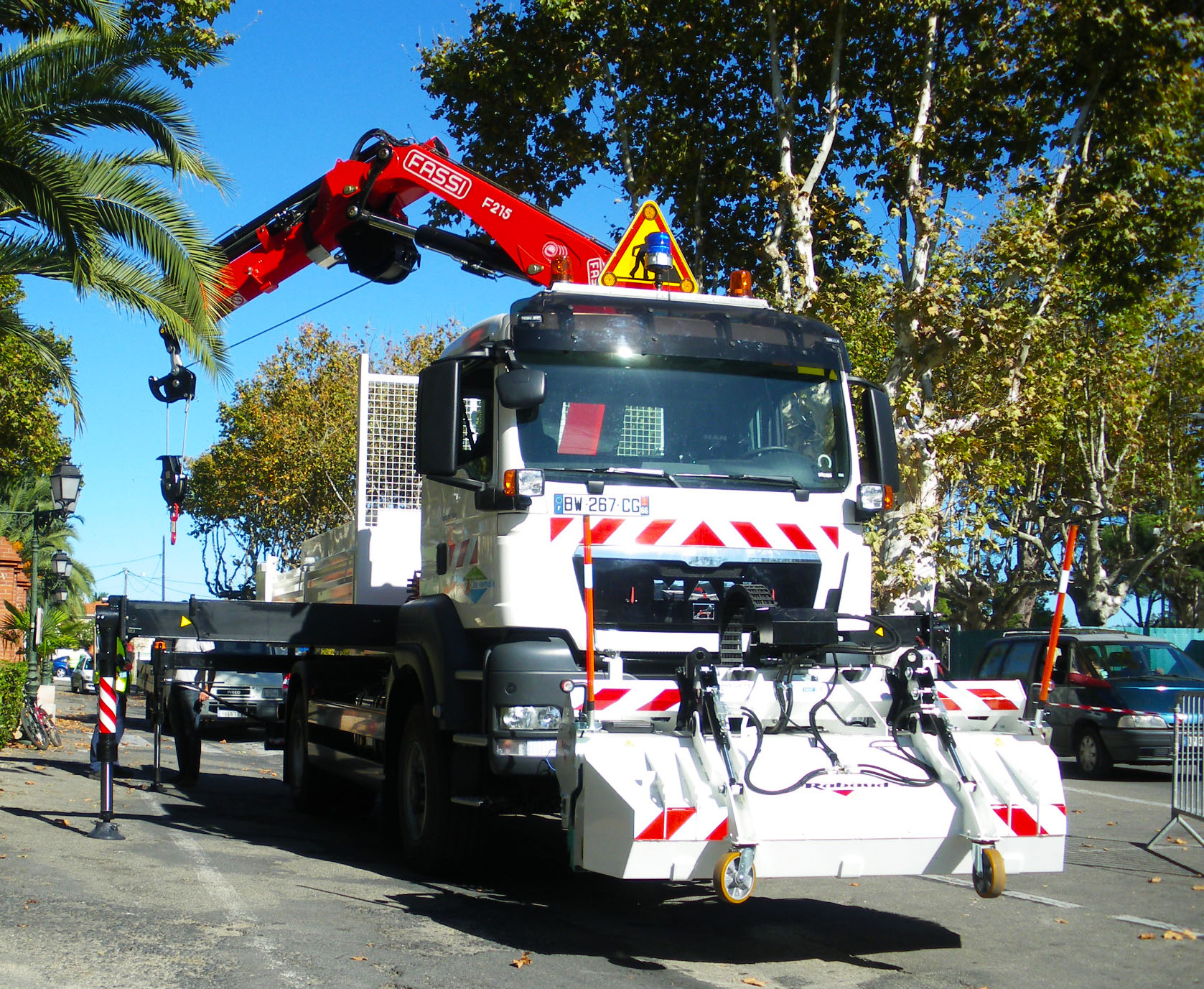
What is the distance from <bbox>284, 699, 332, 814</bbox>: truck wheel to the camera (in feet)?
37.3

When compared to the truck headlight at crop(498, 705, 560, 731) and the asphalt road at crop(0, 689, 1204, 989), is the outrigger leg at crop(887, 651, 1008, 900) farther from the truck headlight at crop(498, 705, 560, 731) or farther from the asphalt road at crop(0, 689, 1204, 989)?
the truck headlight at crop(498, 705, 560, 731)

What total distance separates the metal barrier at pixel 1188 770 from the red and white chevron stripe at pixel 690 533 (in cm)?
417

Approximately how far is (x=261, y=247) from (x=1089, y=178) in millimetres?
12060

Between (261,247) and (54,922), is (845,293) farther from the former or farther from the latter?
(54,922)

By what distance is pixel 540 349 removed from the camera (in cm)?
724

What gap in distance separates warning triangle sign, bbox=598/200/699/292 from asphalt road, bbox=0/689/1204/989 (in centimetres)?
403

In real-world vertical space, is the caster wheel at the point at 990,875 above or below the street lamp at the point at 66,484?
below

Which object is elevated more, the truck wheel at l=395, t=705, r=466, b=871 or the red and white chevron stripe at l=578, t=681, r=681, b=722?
the red and white chevron stripe at l=578, t=681, r=681, b=722

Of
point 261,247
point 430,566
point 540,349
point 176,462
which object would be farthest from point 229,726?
point 540,349

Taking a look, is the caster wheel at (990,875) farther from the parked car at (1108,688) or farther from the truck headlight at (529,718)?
the parked car at (1108,688)

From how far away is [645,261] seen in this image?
348 inches

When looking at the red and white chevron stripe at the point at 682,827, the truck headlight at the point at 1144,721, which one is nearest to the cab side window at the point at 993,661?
the truck headlight at the point at 1144,721

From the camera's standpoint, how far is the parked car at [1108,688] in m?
15.0

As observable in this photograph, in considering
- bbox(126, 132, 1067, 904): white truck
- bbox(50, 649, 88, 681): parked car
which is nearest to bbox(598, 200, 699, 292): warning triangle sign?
bbox(126, 132, 1067, 904): white truck
